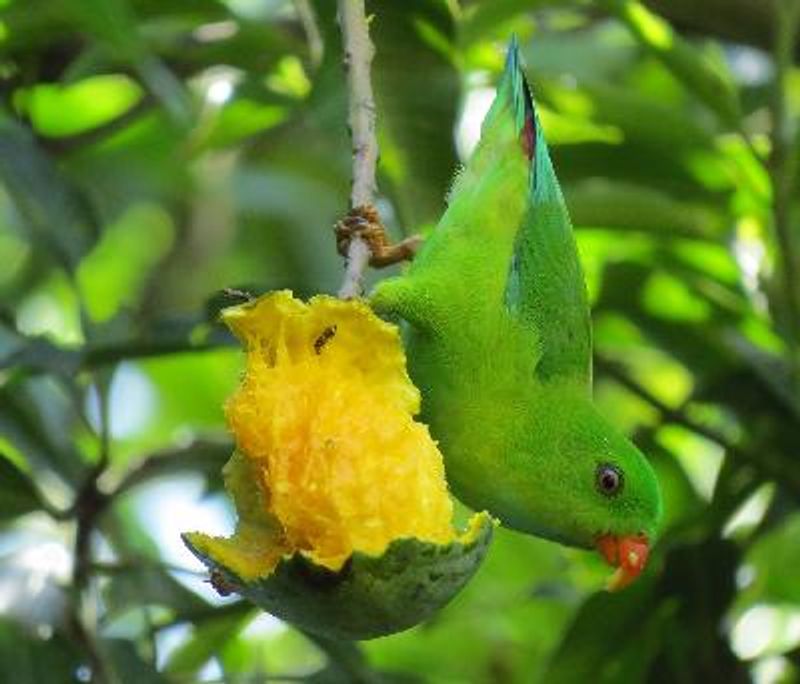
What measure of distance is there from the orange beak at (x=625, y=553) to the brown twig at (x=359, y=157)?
1.04 ft

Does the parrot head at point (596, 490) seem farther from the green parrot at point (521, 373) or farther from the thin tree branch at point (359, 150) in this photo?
the thin tree branch at point (359, 150)

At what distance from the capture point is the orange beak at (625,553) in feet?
4.77

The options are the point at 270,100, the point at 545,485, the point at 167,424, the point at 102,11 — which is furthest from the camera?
the point at 167,424

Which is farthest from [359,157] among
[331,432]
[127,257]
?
[127,257]

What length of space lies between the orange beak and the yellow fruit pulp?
0.24 m

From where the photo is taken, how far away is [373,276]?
6.41ft

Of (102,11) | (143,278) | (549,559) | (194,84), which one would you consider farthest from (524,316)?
(143,278)

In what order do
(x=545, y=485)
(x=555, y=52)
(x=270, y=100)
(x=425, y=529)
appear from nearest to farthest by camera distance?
1. (x=425, y=529)
2. (x=545, y=485)
3. (x=270, y=100)
4. (x=555, y=52)

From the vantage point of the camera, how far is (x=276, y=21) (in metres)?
2.35

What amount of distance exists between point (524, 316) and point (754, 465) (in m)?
0.80

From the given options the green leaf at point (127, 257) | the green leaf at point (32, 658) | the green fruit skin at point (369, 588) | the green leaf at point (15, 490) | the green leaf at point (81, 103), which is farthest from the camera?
the green leaf at point (127, 257)

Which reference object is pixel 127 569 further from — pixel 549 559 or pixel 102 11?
pixel 549 559

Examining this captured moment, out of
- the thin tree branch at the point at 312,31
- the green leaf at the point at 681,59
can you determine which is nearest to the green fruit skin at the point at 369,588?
the thin tree branch at the point at 312,31

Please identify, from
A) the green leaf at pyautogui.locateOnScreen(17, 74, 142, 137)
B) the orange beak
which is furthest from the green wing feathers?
Answer: the green leaf at pyautogui.locateOnScreen(17, 74, 142, 137)
